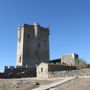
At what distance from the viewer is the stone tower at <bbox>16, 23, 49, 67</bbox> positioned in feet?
219

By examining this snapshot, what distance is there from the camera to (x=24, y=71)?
152 ft

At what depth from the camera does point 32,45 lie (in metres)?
68.9

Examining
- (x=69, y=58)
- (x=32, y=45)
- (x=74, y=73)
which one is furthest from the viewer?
(x=32, y=45)

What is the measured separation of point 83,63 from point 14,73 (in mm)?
15543

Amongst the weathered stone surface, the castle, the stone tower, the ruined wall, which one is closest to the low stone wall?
the weathered stone surface

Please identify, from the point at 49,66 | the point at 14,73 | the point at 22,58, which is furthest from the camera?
the point at 22,58

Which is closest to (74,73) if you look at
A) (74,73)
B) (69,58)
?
(74,73)

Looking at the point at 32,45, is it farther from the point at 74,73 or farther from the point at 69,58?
the point at 74,73

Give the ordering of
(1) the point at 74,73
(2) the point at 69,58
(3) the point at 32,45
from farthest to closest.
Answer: (3) the point at 32,45, (2) the point at 69,58, (1) the point at 74,73

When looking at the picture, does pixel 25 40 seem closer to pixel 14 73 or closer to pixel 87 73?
pixel 14 73

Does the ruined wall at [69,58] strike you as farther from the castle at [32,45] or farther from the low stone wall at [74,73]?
the low stone wall at [74,73]

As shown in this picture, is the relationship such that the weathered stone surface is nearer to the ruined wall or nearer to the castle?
the ruined wall

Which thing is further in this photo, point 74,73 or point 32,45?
point 32,45

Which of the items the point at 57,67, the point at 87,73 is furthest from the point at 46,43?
the point at 87,73
